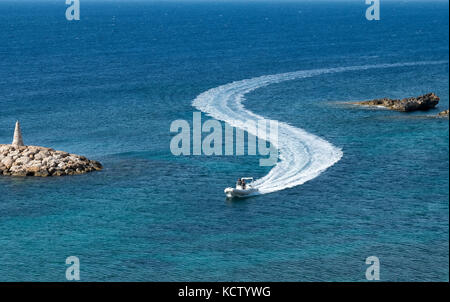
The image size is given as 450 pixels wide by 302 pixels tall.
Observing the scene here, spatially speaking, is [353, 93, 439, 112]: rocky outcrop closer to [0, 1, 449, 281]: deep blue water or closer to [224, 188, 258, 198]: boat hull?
[0, 1, 449, 281]: deep blue water

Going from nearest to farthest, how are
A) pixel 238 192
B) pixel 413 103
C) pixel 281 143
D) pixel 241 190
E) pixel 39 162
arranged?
pixel 238 192 → pixel 241 190 → pixel 39 162 → pixel 281 143 → pixel 413 103

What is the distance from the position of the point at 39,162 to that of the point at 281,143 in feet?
109

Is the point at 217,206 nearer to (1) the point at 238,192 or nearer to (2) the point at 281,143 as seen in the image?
(1) the point at 238,192

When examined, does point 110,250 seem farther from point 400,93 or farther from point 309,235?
point 400,93

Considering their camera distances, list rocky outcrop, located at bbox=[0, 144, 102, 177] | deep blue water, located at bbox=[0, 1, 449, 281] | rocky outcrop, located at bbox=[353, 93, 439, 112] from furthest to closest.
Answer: rocky outcrop, located at bbox=[353, 93, 439, 112] < rocky outcrop, located at bbox=[0, 144, 102, 177] < deep blue water, located at bbox=[0, 1, 449, 281]

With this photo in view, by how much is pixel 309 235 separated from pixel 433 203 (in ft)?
56.9

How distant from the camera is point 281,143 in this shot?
370 feet

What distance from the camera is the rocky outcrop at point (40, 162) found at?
10038 centimetres

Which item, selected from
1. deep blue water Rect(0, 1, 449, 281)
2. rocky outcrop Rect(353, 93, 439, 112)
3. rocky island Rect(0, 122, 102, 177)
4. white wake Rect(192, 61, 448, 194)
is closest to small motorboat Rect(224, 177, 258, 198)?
deep blue water Rect(0, 1, 449, 281)

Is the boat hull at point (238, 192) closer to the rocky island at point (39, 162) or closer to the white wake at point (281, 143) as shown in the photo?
the white wake at point (281, 143)

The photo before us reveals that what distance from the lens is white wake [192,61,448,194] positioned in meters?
96.4

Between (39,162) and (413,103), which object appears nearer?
(39,162)

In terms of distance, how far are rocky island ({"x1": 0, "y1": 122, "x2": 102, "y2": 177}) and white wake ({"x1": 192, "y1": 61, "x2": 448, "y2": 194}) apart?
23044 mm

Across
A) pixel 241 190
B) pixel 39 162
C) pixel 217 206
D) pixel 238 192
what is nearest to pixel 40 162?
pixel 39 162
